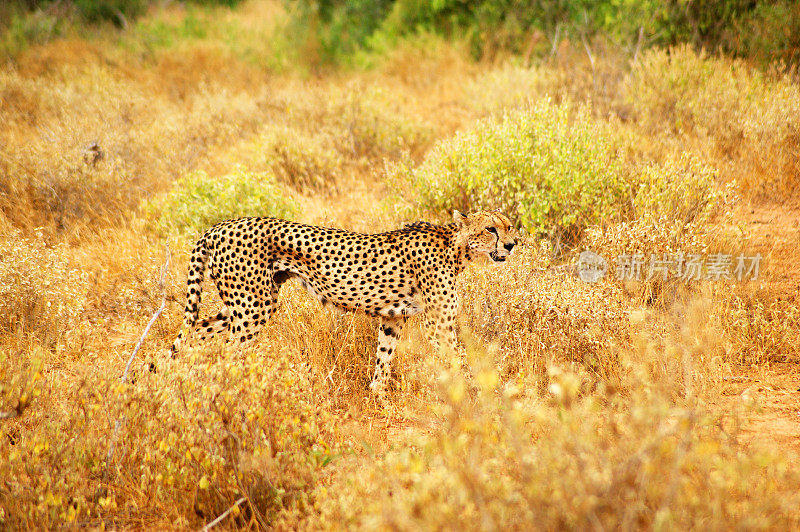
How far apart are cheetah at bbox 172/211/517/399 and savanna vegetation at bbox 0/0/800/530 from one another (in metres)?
0.33

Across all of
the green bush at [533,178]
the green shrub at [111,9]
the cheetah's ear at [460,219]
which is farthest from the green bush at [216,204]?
the green shrub at [111,9]

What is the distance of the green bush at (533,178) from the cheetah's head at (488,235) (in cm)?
156

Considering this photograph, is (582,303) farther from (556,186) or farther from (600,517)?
(600,517)

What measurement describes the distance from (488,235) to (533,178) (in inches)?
81.5

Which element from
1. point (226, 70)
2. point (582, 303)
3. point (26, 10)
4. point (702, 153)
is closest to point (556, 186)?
point (582, 303)

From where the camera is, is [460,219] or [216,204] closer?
[460,219]

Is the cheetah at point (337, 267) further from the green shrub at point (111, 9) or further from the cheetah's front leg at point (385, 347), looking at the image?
the green shrub at point (111, 9)

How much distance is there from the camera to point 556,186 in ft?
21.2

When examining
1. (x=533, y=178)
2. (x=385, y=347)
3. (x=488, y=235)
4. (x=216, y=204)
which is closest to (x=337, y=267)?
(x=385, y=347)

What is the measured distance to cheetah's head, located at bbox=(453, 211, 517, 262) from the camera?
15.7 ft

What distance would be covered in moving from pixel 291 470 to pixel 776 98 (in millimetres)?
7509

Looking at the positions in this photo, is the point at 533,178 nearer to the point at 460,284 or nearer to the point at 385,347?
the point at 460,284

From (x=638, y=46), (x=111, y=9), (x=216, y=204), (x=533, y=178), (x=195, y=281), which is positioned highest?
(x=638, y=46)

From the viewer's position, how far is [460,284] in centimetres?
554
